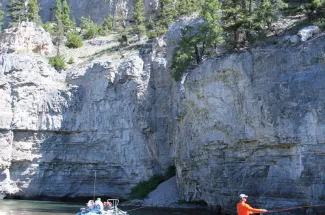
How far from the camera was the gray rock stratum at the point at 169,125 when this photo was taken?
3083 cm

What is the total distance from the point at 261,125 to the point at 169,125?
72.7ft

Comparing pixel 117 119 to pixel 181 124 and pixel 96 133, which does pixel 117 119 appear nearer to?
pixel 96 133

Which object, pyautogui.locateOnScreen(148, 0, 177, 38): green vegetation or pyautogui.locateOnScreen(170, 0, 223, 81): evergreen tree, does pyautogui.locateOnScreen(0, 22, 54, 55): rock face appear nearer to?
pyautogui.locateOnScreen(148, 0, 177, 38): green vegetation

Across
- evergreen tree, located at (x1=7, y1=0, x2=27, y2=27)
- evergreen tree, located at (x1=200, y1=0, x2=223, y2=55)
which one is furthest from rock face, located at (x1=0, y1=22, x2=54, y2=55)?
evergreen tree, located at (x1=200, y1=0, x2=223, y2=55)

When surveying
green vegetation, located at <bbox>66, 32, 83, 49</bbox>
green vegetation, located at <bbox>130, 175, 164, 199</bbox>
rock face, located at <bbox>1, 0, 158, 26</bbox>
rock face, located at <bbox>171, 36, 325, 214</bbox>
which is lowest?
green vegetation, located at <bbox>130, 175, 164, 199</bbox>

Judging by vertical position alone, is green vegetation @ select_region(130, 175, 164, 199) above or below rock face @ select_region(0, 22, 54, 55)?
below

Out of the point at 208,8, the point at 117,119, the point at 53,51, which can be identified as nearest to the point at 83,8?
the point at 53,51

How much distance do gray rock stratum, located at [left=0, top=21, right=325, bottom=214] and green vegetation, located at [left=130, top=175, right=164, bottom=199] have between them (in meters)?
1.07

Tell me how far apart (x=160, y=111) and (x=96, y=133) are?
8.65 metres

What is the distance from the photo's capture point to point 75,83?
195 feet

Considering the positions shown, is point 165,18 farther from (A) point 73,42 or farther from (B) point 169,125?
(B) point 169,125

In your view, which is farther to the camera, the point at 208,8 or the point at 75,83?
the point at 75,83

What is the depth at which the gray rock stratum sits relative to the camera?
30828mm

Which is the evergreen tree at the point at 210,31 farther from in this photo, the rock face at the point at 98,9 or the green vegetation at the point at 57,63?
the rock face at the point at 98,9
